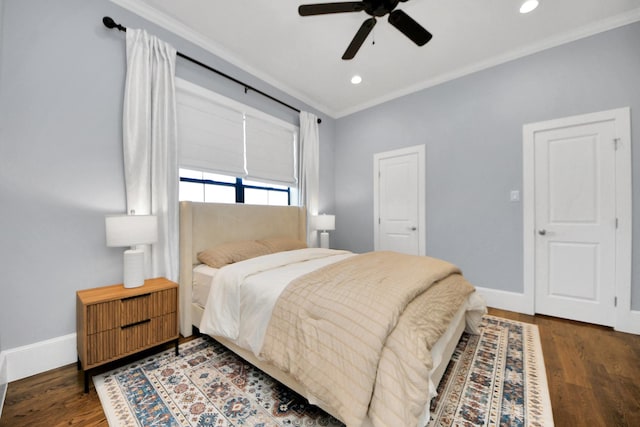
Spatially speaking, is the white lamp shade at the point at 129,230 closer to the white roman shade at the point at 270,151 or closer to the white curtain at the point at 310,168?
the white roman shade at the point at 270,151

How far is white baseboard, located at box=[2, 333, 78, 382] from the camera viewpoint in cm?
158

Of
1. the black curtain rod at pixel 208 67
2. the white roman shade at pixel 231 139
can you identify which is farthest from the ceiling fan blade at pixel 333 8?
the white roman shade at pixel 231 139

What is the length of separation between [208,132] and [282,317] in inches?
86.1

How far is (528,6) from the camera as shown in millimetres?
2127

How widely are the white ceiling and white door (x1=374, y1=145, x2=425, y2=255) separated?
1055mm

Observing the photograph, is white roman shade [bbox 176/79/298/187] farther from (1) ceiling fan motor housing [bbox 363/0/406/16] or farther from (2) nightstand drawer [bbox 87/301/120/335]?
(1) ceiling fan motor housing [bbox 363/0/406/16]

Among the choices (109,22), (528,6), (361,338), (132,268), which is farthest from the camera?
(528,6)

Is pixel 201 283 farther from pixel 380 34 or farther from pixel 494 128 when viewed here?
pixel 494 128

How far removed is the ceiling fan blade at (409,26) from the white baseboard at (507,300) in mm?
2774

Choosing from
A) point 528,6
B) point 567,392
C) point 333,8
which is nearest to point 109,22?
point 333,8

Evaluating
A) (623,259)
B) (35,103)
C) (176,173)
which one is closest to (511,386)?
(623,259)

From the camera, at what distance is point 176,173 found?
7.61 feet

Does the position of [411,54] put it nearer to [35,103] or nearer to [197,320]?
[35,103]

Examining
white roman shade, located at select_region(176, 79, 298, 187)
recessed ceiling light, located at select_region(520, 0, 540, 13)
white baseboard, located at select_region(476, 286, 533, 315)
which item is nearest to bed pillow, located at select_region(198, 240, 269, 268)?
white roman shade, located at select_region(176, 79, 298, 187)
